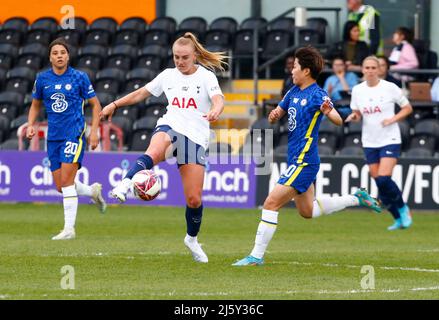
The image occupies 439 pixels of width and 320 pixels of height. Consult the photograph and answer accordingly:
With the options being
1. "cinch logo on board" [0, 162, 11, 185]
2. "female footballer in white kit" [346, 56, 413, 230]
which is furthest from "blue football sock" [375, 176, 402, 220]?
"cinch logo on board" [0, 162, 11, 185]

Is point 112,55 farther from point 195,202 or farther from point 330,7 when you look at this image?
point 195,202

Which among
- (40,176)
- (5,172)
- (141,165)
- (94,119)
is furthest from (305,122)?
(5,172)

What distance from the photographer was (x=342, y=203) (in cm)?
1427

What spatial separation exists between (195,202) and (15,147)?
39.6 feet

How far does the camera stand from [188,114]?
1288 centimetres

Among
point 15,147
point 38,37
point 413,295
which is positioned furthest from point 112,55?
point 413,295

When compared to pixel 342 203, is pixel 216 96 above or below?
above

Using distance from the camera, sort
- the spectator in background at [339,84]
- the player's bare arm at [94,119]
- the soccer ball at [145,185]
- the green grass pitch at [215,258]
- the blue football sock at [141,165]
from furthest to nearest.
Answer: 1. the spectator in background at [339,84]
2. the player's bare arm at [94,119]
3. the blue football sock at [141,165]
4. the soccer ball at [145,185]
5. the green grass pitch at [215,258]

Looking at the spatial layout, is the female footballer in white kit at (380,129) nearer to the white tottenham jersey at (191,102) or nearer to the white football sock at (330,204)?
the white football sock at (330,204)

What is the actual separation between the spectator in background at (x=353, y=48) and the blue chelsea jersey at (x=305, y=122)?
11.9m

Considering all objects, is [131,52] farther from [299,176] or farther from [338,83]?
[299,176]

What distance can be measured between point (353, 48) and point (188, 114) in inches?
490

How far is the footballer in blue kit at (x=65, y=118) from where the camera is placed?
15.6m

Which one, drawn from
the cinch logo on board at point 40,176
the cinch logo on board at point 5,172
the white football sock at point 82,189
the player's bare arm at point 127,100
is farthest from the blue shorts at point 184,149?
the cinch logo on board at point 5,172
